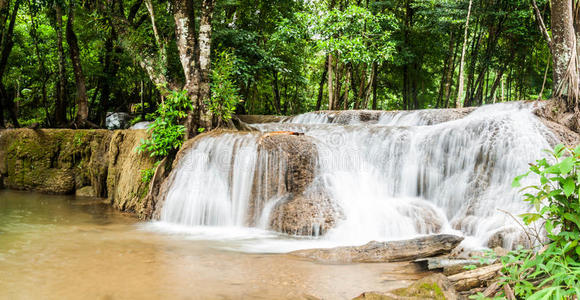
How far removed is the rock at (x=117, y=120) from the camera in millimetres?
15698

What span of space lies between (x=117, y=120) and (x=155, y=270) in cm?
1442

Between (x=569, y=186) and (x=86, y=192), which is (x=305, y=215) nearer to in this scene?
(x=569, y=186)

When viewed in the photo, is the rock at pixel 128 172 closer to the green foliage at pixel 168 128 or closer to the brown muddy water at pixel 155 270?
the green foliage at pixel 168 128

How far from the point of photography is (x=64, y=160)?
9586 millimetres

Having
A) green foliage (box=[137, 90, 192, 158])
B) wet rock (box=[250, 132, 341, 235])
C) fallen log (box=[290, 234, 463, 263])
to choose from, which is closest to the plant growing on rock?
green foliage (box=[137, 90, 192, 158])

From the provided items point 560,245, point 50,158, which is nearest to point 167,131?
point 50,158

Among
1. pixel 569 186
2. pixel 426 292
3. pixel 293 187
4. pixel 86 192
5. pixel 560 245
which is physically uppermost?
pixel 569 186

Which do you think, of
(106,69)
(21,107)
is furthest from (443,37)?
(21,107)

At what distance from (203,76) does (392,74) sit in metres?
15.0

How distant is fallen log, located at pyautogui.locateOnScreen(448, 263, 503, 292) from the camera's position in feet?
7.86

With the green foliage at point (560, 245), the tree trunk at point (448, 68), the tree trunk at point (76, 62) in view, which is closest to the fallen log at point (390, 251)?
the green foliage at point (560, 245)

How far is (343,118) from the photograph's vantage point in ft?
35.4

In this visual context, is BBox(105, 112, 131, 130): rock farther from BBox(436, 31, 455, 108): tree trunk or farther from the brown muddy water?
BBox(436, 31, 455, 108): tree trunk

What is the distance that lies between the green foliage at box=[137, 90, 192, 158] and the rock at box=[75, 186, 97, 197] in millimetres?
3127
